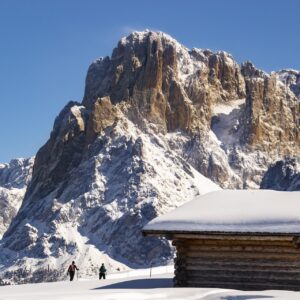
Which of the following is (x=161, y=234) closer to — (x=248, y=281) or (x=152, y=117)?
(x=248, y=281)

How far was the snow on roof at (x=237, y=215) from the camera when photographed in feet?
74.0

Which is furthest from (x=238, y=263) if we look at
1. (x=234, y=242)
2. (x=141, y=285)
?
(x=141, y=285)

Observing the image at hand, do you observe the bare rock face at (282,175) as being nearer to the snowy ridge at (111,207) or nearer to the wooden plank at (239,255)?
the snowy ridge at (111,207)

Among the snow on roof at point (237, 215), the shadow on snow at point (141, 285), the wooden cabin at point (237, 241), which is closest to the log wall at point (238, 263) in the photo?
the wooden cabin at point (237, 241)

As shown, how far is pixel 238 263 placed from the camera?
23641 mm

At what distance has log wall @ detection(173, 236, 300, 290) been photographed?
75.1 feet

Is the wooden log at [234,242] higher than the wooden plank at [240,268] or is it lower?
higher

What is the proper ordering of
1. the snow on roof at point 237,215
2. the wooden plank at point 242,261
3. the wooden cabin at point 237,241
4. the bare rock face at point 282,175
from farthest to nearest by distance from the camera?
the bare rock face at point 282,175, the wooden plank at point 242,261, the wooden cabin at point 237,241, the snow on roof at point 237,215

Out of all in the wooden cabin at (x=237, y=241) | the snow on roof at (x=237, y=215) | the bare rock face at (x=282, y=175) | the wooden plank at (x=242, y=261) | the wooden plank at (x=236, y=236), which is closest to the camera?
the wooden plank at (x=236, y=236)

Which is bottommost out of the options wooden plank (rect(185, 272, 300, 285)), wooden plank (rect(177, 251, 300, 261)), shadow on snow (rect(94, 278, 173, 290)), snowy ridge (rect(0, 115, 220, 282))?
shadow on snow (rect(94, 278, 173, 290))

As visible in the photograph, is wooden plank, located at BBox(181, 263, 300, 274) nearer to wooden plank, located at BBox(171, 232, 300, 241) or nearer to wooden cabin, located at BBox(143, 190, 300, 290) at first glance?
wooden cabin, located at BBox(143, 190, 300, 290)

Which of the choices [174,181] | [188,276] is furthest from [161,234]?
[174,181]

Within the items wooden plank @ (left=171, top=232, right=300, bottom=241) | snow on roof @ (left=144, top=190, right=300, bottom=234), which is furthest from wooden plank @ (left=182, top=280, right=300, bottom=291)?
snow on roof @ (left=144, top=190, right=300, bottom=234)

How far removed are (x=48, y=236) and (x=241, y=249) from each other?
485ft
